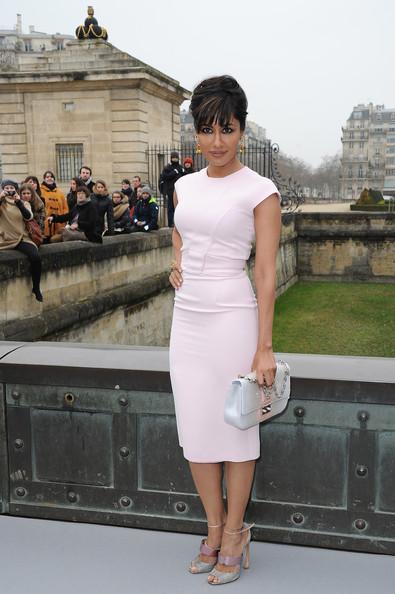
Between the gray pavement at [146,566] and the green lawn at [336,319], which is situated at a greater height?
the gray pavement at [146,566]

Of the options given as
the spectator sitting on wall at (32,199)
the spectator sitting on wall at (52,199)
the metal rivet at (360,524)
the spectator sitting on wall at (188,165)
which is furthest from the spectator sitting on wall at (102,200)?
the metal rivet at (360,524)

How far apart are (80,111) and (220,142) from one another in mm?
16139

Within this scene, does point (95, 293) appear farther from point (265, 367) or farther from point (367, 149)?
point (367, 149)

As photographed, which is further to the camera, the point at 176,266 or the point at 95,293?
the point at 95,293

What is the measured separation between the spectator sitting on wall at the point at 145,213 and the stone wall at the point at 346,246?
14724mm

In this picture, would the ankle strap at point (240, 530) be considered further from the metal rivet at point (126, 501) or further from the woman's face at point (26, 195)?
the woman's face at point (26, 195)

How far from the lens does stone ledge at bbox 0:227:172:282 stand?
6883 mm

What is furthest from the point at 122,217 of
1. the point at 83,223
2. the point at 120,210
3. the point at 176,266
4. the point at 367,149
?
the point at 367,149

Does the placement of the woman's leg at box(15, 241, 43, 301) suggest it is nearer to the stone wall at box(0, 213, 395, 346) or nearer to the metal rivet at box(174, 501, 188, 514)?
the stone wall at box(0, 213, 395, 346)

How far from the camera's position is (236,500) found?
2.43 metres

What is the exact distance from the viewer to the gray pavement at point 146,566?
2.34 m

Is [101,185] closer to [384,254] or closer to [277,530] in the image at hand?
[277,530]

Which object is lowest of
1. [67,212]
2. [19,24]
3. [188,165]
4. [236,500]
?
[236,500]

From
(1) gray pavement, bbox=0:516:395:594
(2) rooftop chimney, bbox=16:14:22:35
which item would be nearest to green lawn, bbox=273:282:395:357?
(1) gray pavement, bbox=0:516:395:594
